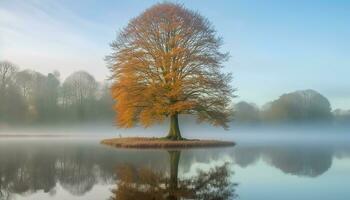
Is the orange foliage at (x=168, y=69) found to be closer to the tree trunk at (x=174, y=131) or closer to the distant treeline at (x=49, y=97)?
the tree trunk at (x=174, y=131)

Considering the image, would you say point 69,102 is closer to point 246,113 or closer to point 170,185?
point 246,113

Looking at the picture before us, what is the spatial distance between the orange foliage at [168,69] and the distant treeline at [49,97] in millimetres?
43180

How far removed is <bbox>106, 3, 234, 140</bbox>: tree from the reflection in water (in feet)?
73.7

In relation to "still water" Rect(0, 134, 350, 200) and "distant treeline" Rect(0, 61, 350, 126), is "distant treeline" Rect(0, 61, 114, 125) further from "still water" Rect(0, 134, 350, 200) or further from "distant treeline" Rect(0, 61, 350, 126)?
"still water" Rect(0, 134, 350, 200)

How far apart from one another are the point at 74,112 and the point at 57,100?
5.26 m

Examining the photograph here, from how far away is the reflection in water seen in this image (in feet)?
35.3

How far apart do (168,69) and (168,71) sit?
0.81 feet

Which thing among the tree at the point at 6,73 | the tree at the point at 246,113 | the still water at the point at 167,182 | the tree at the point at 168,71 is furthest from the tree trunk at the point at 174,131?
the tree at the point at 246,113

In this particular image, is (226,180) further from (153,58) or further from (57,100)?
(57,100)

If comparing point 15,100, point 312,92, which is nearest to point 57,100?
point 15,100

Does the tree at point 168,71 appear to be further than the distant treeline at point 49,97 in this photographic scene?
No

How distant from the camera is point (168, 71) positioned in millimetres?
40375

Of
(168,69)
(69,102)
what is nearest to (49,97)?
(69,102)

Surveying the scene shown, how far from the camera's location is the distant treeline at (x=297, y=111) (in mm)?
99625
